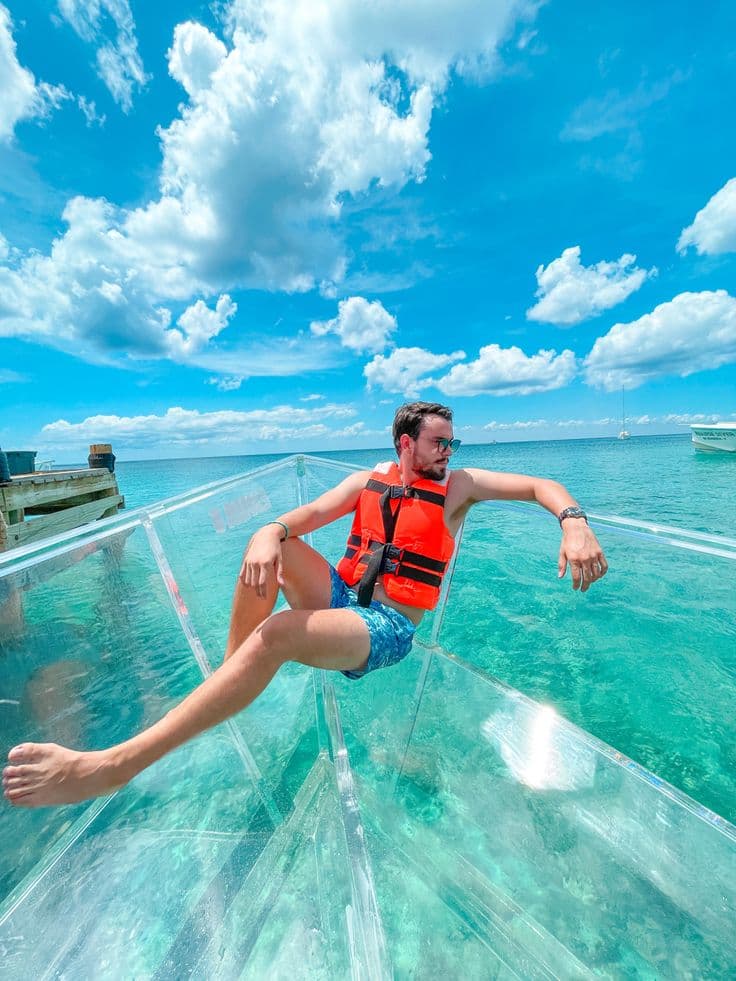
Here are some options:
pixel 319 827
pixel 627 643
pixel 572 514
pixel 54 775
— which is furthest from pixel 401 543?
pixel 627 643

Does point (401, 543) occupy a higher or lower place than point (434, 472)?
lower

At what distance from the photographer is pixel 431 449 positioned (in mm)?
1944

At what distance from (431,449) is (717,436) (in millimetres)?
42654

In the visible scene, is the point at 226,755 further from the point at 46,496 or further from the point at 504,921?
the point at 46,496

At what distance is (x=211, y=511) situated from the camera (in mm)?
2387

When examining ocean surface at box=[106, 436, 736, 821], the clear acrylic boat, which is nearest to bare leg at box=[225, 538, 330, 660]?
the clear acrylic boat

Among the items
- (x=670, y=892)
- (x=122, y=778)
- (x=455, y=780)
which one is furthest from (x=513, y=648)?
(x=122, y=778)

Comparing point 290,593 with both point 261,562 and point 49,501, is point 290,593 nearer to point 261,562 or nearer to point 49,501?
point 261,562

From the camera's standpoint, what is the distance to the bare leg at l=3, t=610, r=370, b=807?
115 cm

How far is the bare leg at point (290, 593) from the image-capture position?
66.5 inches

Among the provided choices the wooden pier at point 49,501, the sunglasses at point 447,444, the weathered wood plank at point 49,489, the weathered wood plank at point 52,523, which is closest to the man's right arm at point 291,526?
the sunglasses at point 447,444

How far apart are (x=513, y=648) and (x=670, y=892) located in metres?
2.18

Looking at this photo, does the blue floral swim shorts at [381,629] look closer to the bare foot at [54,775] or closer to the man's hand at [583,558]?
the man's hand at [583,558]

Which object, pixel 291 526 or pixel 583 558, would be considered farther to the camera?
pixel 291 526
